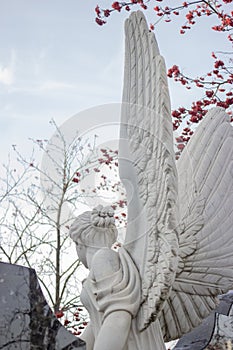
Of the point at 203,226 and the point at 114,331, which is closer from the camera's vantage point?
the point at 114,331

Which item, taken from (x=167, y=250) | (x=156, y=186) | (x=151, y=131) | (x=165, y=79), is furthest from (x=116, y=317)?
(x=165, y=79)

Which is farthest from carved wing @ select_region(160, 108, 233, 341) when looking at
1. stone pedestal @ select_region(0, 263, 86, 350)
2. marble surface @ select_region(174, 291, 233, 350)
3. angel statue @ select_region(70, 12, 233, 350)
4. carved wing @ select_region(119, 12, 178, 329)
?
stone pedestal @ select_region(0, 263, 86, 350)

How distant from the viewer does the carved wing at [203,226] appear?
335 centimetres

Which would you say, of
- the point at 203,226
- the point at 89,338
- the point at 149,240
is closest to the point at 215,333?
the point at 203,226

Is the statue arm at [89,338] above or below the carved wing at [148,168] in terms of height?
below

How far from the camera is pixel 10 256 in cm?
Result: 764

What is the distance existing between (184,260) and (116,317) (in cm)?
60

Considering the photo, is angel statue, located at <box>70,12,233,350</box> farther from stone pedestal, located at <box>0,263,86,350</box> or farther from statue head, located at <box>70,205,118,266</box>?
stone pedestal, located at <box>0,263,86,350</box>

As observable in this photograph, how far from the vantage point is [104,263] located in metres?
3.11

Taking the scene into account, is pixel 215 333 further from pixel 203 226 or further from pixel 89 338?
pixel 89 338

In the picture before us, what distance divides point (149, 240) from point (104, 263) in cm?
29

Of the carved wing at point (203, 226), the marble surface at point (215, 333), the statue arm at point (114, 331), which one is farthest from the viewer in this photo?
the marble surface at point (215, 333)

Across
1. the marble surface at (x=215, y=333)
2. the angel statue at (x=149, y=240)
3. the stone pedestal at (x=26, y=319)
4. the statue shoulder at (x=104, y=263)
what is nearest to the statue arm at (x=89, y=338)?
the angel statue at (x=149, y=240)

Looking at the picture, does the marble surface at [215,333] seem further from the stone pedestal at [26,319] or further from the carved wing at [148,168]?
the stone pedestal at [26,319]
